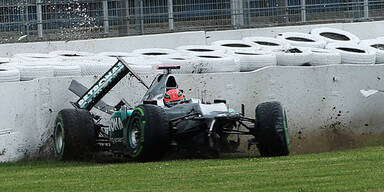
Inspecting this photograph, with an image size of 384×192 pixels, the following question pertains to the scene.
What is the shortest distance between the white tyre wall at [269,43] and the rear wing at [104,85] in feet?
14.6

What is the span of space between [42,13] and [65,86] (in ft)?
21.3

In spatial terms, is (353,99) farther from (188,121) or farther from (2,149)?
A: (2,149)

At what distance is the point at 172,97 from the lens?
14859 millimetres

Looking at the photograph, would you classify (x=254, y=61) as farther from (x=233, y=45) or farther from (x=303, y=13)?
(x=303, y=13)

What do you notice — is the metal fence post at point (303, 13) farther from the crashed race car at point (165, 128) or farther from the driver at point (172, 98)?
the driver at point (172, 98)

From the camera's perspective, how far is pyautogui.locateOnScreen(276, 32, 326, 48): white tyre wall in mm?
20312

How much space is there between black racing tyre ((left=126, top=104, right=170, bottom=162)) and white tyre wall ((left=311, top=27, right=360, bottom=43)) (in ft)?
27.1

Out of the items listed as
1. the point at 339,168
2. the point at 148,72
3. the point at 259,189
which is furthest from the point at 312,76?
the point at 259,189

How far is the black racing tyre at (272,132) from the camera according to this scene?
13.9 meters

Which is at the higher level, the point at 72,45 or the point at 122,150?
the point at 72,45

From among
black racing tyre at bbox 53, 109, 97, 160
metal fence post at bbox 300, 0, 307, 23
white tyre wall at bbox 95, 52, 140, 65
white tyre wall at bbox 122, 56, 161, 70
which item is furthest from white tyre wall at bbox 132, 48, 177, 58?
black racing tyre at bbox 53, 109, 97, 160

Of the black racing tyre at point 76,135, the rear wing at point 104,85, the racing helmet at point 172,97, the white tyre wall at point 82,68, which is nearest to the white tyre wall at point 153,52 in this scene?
the white tyre wall at point 82,68

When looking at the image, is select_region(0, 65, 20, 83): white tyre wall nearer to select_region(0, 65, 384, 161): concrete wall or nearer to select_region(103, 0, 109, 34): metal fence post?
select_region(0, 65, 384, 161): concrete wall

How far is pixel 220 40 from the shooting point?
2159cm
